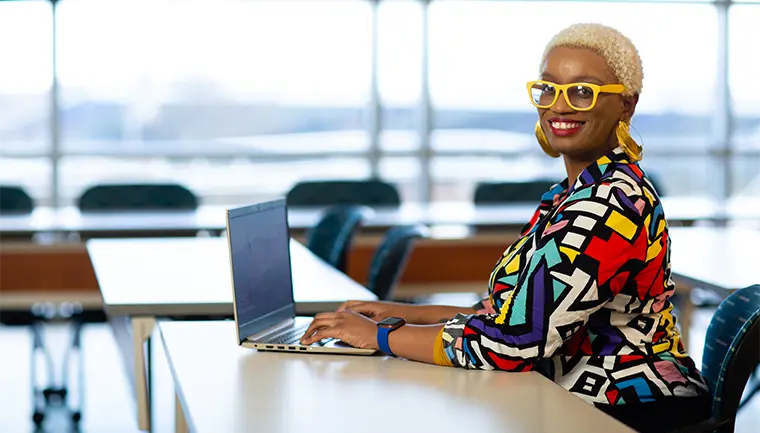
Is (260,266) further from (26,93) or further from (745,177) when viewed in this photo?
(745,177)

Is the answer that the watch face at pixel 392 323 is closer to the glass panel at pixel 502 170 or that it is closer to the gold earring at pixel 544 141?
the gold earring at pixel 544 141

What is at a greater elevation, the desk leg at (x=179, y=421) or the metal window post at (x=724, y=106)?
the metal window post at (x=724, y=106)

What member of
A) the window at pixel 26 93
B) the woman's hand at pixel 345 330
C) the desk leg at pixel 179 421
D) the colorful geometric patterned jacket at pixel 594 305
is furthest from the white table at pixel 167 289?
the window at pixel 26 93

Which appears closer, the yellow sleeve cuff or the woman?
the woman

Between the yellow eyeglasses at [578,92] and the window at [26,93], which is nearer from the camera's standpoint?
the yellow eyeglasses at [578,92]

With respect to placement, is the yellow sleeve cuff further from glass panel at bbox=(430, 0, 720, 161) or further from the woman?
glass panel at bbox=(430, 0, 720, 161)

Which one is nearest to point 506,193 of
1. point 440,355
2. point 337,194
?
point 337,194

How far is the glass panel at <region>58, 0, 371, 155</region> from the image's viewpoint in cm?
844

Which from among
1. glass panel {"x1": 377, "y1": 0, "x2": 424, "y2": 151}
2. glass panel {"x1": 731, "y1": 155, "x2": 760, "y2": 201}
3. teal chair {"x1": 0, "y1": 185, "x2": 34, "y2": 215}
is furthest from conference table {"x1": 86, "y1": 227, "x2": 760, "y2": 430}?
glass panel {"x1": 731, "y1": 155, "x2": 760, "y2": 201}

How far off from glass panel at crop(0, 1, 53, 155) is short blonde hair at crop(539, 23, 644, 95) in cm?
674

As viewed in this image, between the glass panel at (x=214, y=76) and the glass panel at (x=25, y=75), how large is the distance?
5.5 inches

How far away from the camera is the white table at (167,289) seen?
10.3 feet

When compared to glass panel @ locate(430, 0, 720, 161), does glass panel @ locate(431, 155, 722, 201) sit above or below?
below

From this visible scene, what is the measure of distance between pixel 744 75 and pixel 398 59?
121 inches
